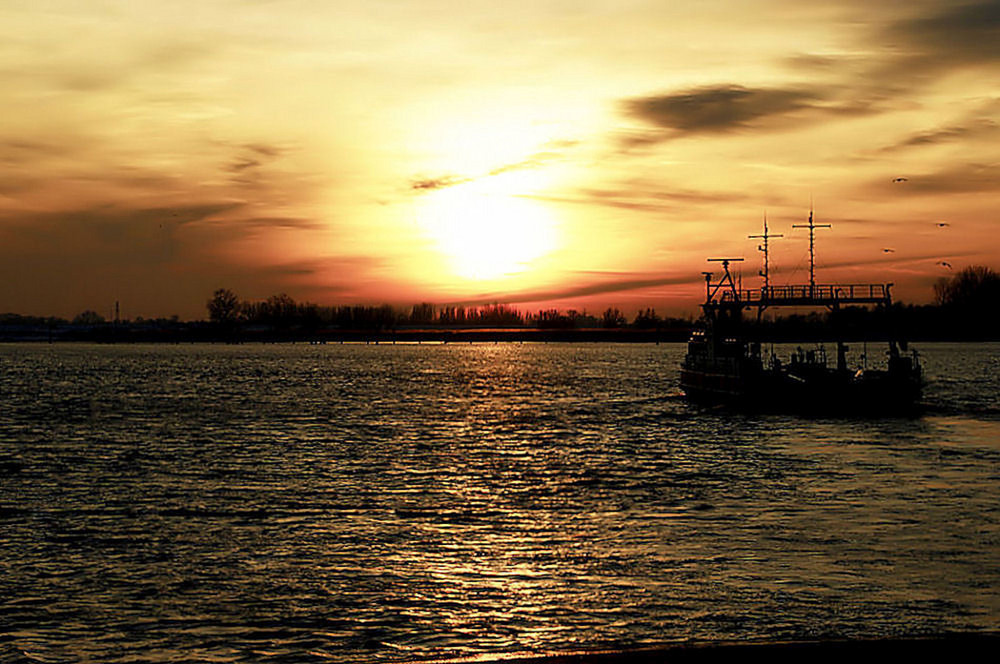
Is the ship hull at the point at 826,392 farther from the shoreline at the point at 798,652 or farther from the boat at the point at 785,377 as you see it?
the shoreline at the point at 798,652

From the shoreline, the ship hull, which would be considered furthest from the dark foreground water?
the ship hull

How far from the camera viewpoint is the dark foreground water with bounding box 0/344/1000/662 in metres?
18.4

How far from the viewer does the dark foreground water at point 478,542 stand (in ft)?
60.3

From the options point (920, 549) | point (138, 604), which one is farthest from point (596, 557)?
point (138, 604)

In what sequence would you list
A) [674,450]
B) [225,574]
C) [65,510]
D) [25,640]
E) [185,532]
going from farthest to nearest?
[674,450], [65,510], [185,532], [225,574], [25,640]

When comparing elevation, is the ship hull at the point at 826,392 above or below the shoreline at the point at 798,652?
below

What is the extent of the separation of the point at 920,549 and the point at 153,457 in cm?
3842

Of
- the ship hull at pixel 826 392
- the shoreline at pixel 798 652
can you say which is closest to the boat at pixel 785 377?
the ship hull at pixel 826 392

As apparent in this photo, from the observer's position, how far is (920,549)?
83.5 feet

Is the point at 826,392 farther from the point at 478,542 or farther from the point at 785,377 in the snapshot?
the point at 478,542

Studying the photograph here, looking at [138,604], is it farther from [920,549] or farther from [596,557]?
[920,549]

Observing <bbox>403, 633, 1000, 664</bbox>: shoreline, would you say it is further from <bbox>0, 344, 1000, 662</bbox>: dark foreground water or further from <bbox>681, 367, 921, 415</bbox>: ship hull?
<bbox>681, 367, 921, 415</bbox>: ship hull

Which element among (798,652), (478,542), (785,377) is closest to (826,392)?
(785,377)

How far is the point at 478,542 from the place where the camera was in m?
27.1
